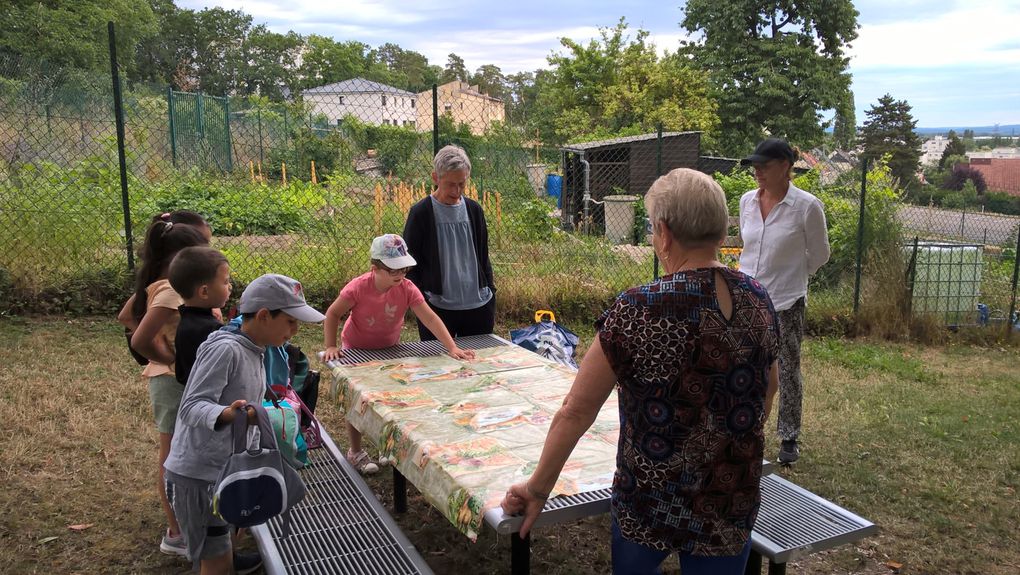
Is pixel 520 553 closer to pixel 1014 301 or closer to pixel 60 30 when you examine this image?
pixel 1014 301

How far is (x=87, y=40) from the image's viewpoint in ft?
126

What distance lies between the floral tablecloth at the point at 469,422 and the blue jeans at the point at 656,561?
423mm

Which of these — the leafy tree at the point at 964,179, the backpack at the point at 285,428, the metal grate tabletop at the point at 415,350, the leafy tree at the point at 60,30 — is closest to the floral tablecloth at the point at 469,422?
the metal grate tabletop at the point at 415,350

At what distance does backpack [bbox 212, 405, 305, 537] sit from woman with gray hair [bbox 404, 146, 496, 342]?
2.04m

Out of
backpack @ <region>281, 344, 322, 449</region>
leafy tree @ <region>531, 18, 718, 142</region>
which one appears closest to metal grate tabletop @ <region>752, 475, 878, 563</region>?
backpack @ <region>281, 344, 322, 449</region>

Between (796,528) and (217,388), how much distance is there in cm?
205

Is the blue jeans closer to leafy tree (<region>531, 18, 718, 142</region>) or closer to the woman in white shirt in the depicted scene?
the woman in white shirt

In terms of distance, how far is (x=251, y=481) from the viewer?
1943 mm

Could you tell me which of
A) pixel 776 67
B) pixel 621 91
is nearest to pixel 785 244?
pixel 621 91

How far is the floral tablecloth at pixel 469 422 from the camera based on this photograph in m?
2.15

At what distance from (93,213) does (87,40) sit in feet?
130

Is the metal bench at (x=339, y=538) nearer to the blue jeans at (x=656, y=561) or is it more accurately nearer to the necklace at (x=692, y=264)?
the blue jeans at (x=656, y=561)

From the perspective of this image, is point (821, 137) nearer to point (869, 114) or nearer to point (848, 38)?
point (848, 38)

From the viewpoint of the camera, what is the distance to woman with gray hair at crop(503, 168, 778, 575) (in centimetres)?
153
